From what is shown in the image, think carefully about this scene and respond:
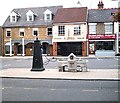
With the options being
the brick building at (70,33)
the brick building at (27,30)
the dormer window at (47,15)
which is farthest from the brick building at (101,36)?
the dormer window at (47,15)

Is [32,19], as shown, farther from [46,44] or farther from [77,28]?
[77,28]

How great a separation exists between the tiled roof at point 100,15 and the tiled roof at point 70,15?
112cm

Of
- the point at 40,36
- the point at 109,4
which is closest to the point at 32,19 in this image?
the point at 40,36

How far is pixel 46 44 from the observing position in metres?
47.1

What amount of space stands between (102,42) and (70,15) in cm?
700

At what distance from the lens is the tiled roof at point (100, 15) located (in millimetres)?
43906

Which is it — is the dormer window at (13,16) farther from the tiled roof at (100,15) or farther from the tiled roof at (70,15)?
the tiled roof at (100,15)

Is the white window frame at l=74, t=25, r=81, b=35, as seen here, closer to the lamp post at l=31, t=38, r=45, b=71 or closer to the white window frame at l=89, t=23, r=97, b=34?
the white window frame at l=89, t=23, r=97, b=34

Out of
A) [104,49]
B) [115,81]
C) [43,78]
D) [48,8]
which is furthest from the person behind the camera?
[48,8]

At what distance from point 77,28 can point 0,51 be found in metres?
16.0

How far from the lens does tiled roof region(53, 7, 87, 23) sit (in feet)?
146

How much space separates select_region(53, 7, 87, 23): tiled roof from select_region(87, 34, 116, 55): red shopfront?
10.4 ft


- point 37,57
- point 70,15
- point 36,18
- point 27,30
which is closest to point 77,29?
point 70,15

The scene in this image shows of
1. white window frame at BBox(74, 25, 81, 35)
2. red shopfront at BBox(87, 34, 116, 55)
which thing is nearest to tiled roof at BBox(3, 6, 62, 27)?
white window frame at BBox(74, 25, 81, 35)
